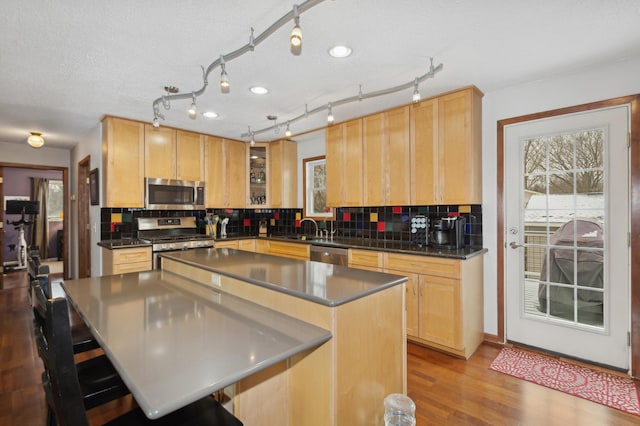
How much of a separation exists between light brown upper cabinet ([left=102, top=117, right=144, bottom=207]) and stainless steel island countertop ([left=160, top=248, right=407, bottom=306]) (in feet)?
6.46

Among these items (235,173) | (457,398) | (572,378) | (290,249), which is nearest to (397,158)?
(290,249)

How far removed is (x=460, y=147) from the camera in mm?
2926

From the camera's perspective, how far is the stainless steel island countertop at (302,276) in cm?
132

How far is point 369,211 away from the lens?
407 cm

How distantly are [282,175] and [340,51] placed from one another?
2.89 metres

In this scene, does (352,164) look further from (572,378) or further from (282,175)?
(572,378)

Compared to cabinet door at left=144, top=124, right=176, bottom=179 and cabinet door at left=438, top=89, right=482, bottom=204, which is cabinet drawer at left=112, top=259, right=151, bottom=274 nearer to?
cabinet door at left=144, top=124, right=176, bottom=179

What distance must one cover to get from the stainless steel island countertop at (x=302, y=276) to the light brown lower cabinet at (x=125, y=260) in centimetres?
156

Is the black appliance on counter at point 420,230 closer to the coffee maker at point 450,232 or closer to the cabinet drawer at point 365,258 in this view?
the coffee maker at point 450,232

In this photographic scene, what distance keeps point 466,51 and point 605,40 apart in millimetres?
872

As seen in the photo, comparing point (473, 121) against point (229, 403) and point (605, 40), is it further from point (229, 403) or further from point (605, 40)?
point (229, 403)

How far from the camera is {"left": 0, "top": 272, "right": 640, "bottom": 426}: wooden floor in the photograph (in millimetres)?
1899

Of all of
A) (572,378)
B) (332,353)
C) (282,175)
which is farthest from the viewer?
(282,175)

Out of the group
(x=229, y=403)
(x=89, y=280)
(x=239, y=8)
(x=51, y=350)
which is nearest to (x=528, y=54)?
(x=239, y=8)
